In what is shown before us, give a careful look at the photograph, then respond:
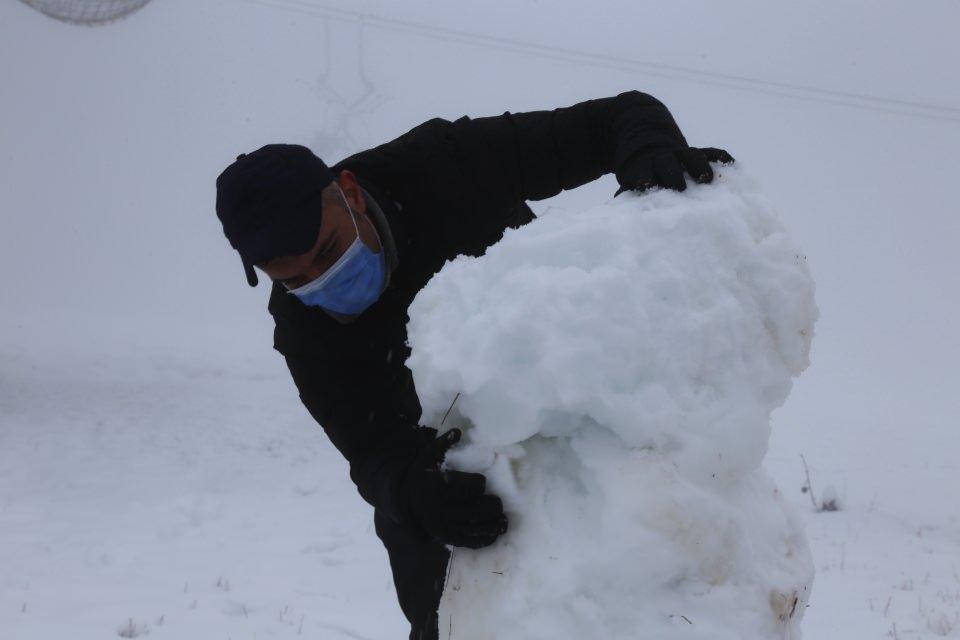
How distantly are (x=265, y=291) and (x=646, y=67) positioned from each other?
33.1 feet

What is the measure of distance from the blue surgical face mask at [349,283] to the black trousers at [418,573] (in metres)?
0.61

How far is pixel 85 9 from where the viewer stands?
8.43 metres

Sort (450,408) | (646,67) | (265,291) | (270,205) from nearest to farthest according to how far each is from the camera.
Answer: (450,408) → (270,205) → (265,291) → (646,67)

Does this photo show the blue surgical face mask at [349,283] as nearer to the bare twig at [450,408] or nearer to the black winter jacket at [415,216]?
the black winter jacket at [415,216]

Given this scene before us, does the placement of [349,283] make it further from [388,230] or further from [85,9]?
[85,9]

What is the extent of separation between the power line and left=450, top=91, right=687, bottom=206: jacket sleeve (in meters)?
16.3

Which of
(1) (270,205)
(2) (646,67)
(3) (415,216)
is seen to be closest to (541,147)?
(3) (415,216)

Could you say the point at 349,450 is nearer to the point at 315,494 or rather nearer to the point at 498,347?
the point at 498,347

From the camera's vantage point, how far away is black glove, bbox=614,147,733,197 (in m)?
1.62

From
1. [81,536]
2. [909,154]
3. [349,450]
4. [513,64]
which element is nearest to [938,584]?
[349,450]

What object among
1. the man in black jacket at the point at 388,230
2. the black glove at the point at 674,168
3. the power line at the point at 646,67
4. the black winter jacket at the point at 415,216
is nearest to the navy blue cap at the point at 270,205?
the man in black jacket at the point at 388,230

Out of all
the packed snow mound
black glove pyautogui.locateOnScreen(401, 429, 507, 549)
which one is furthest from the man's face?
black glove pyautogui.locateOnScreen(401, 429, 507, 549)

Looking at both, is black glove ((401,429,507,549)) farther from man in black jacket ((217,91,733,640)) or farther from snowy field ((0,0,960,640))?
snowy field ((0,0,960,640))

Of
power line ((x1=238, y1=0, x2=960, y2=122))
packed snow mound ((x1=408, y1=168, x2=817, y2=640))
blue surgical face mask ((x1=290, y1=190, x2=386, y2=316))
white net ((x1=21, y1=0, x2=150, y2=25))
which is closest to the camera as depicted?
packed snow mound ((x1=408, y1=168, x2=817, y2=640))
